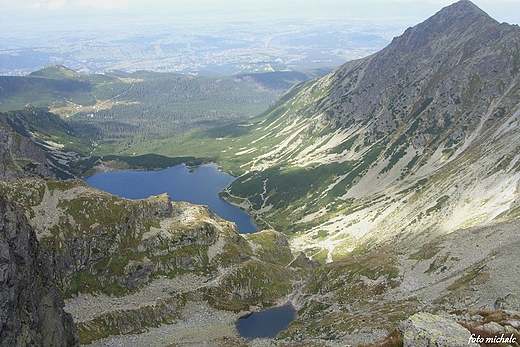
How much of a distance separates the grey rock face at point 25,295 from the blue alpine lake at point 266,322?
160ft

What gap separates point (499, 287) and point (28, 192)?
427ft

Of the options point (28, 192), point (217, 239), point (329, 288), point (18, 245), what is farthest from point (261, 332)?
point (28, 192)

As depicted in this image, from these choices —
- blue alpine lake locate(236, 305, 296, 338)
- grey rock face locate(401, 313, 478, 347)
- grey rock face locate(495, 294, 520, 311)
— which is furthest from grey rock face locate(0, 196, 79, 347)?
grey rock face locate(495, 294, 520, 311)

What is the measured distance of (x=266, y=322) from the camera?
123m

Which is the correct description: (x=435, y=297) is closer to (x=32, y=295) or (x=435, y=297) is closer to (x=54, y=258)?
(x=32, y=295)

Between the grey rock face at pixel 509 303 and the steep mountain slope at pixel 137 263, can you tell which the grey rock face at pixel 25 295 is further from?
the grey rock face at pixel 509 303

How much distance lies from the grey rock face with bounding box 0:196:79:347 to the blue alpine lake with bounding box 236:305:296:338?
160 feet

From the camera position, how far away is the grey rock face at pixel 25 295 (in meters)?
64.4

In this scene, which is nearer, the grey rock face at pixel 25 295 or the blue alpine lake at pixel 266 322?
the grey rock face at pixel 25 295

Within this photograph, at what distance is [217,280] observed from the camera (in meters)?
135

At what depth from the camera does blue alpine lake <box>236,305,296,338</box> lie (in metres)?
115

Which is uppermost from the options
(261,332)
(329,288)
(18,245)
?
(18,245)

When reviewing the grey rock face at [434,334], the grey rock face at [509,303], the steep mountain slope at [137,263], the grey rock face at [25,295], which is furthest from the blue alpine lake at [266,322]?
the grey rock face at [434,334]

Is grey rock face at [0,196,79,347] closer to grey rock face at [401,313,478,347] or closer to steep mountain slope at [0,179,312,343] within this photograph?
steep mountain slope at [0,179,312,343]
